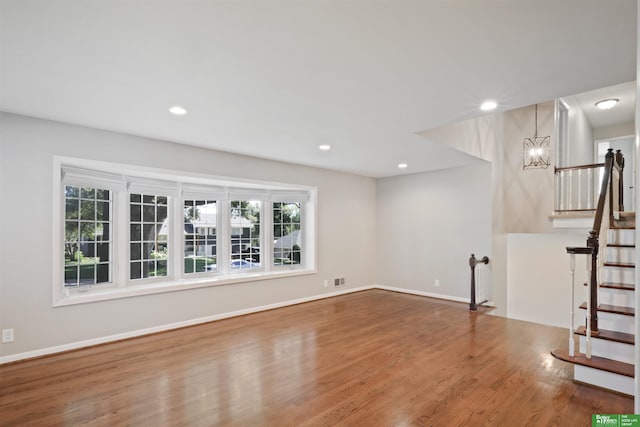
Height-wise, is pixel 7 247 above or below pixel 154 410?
above

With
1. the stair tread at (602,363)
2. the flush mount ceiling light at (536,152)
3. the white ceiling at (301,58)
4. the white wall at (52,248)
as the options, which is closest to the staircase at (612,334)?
the stair tread at (602,363)

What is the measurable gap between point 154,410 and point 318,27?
9.11 feet

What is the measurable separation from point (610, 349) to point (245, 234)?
15.5ft

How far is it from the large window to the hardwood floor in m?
0.85

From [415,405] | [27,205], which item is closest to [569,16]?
[415,405]

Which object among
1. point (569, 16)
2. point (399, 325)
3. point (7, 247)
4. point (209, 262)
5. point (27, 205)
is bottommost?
point (399, 325)

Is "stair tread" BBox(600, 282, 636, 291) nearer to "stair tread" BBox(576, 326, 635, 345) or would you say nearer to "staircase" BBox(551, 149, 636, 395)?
"staircase" BBox(551, 149, 636, 395)

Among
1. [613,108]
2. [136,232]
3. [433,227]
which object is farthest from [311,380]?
[613,108]

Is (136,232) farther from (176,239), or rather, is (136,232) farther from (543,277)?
(543,277)

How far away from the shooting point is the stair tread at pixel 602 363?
2.55 metres

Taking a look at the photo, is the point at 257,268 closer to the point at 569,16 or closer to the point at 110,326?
the point at 110,326

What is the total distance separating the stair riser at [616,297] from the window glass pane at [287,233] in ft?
14.2

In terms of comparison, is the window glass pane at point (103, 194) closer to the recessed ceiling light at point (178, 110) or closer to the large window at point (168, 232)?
the large window at point (168, 232)

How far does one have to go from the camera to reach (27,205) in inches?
127
